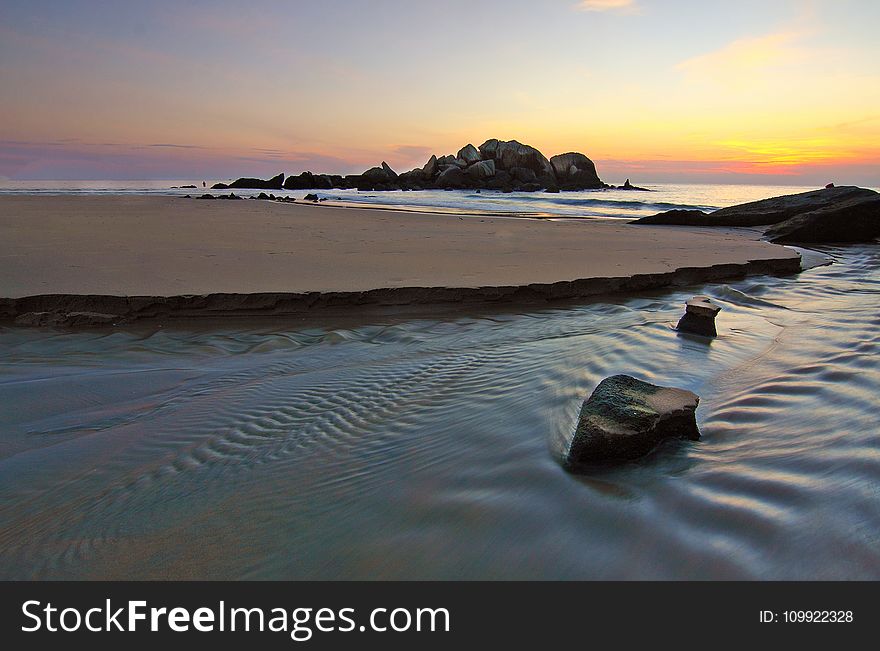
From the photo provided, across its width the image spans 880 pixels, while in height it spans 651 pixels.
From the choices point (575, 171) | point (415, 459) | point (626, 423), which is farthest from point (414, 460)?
point (575, 171)

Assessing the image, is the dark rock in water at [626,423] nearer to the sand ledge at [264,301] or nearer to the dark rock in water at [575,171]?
the sand ledge at [264,301]

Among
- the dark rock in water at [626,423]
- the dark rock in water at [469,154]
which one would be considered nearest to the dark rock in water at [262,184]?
the dark rock in water at [469,154]

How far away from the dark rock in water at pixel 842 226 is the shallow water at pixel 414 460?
6.78 metres

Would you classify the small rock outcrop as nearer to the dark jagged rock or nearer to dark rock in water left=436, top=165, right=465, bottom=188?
dark rock in water left=436, top=165, right=465, bottom=188

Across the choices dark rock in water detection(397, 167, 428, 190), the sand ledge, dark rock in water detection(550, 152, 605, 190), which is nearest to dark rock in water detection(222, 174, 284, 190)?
dark rock in water detection(397, 167, 428, 190)

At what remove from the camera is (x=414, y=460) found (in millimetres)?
1909

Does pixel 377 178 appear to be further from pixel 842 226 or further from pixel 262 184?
pixel 842 226

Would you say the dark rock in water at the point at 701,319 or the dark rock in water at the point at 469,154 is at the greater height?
the dark rock in water at the point at 469,154

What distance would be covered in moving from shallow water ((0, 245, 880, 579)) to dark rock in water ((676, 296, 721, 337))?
0.48ft

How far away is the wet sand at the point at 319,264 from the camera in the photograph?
380cm
